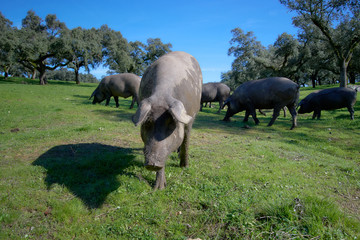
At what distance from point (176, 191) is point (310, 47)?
31856 millimetres

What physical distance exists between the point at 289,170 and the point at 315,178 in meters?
0.58

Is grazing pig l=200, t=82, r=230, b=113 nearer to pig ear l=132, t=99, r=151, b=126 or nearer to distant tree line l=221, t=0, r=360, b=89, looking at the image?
distant tree line l=221, t=0, r=360, b=89

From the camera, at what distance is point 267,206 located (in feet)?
11.2

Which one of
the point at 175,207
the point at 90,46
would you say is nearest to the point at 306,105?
the point at 175,207

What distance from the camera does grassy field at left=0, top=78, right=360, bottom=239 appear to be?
3.16 meters

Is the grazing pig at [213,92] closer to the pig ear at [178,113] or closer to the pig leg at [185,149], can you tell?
the pig leg at [185,149]

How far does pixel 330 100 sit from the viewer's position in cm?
1534

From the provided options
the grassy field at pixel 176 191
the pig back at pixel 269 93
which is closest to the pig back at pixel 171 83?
the grassy field at pixel 176 191

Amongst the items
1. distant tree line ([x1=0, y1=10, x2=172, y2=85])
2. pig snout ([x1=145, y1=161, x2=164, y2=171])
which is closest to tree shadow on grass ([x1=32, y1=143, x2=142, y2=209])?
pig snout ([x1=145, y1=161, x2=164, y2=171])

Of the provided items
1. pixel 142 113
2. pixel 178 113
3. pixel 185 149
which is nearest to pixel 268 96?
pixel 185 149

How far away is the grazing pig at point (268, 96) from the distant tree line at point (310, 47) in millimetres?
9789

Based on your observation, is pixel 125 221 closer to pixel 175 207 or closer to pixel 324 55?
pixel 175 207

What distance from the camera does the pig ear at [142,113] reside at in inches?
136

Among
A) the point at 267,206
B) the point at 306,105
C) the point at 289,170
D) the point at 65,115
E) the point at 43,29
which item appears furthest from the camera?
the point at 43,29
